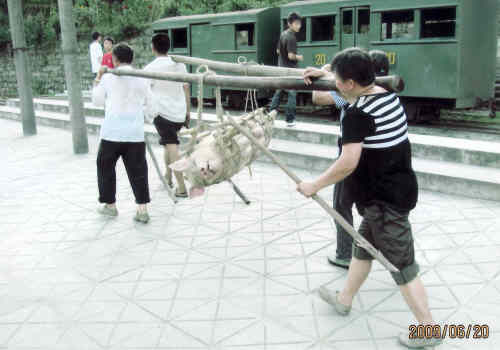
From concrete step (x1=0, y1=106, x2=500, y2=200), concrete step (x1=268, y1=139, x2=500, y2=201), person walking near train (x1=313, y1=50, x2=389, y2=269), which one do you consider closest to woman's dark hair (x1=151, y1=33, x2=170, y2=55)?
concrete step (x1=0, y1=106, x2=500, y2=200)

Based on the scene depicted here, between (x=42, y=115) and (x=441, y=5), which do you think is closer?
(x=441, y=5)

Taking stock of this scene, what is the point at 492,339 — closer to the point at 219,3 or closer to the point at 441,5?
the point at 441,5

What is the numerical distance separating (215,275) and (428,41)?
22.6 feet

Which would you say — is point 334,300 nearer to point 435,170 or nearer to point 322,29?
point 435,170

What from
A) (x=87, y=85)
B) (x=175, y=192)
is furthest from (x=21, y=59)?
(x=87, y=85)

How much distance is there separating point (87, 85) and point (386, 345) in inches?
782

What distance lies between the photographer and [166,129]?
5.38 meters

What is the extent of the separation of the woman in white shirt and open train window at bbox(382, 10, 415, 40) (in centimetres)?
629

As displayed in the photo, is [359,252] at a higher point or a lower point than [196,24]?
lower

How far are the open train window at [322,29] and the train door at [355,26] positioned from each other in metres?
0.51

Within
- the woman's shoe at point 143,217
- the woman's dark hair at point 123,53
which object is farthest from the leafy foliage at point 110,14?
the woman's shoe at point 143,217

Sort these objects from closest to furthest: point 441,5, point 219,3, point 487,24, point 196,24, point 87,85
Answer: point 441,5, point 487,24, point 196,24, point 219,3, point 87,85

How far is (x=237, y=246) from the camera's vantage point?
Result: 4227mm

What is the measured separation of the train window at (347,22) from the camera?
398 inches
